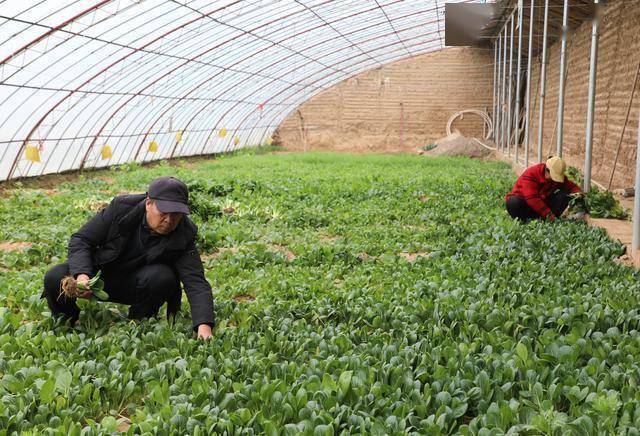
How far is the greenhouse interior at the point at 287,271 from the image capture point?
3670mm

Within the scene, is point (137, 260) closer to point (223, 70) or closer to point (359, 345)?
point (359, 345)

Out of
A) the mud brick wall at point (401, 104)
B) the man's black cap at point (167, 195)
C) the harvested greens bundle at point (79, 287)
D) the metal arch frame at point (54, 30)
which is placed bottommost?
the mud brick wall at point (401, 104)

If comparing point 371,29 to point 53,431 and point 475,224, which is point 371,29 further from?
point 53,431

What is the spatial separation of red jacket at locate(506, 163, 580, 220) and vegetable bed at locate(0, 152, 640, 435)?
1.66 ft

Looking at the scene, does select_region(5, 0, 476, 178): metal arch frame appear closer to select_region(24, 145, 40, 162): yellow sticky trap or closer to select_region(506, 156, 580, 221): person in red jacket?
select_region(24, 145, 40, 162): yellow sticky trap

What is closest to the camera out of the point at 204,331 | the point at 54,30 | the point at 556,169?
the point at 204,331

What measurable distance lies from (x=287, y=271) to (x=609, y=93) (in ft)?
35.5

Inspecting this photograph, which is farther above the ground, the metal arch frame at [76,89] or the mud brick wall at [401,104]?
the metal arch frame at [76,89]

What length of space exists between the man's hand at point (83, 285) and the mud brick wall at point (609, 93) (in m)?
11.1

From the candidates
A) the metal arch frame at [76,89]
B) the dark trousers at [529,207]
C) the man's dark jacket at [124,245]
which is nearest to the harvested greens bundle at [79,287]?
the man's dark jacket at [124,245]

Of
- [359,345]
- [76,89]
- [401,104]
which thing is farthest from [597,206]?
[401,104]

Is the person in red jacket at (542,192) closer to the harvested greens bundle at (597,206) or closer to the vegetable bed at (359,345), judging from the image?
the harvested greens bundle at (597,206)

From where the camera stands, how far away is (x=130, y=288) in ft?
16.5

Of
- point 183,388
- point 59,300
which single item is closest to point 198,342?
point 183,388
